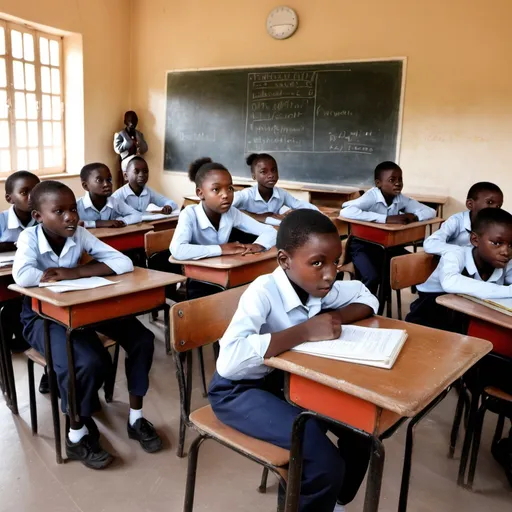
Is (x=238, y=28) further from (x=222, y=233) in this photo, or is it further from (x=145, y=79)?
(x=222, y=233)

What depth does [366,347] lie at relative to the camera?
127 cm

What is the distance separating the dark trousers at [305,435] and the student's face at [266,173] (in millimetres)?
2468

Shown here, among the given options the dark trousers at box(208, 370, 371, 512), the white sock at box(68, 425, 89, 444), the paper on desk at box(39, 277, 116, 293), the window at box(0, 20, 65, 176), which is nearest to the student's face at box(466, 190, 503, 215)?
the dark trousers at box(208, 370, 371, 512)

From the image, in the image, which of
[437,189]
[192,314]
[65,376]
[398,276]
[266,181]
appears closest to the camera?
[192,314]

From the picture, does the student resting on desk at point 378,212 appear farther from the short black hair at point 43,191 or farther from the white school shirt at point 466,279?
the short black hair at point 43,191

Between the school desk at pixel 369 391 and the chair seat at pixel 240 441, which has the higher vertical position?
the school desk at pixel 369 391

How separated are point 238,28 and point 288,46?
2.39 feet

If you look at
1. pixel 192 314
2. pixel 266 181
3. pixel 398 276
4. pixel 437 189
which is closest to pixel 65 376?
pixel 192 314

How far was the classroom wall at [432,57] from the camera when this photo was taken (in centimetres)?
473

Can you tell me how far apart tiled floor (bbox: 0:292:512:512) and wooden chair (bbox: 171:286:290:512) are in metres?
0.12

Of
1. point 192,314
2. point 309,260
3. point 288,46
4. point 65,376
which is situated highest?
point 288,46

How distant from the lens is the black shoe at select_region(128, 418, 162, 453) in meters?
2.02

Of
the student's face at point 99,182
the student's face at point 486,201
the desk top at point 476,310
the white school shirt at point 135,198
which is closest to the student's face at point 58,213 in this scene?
the student's face at point 99,182

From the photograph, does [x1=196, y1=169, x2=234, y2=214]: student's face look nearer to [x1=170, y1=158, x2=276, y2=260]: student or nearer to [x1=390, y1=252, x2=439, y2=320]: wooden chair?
[x1=170, y1=158, x2=276, y2=260]: student
